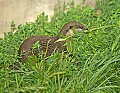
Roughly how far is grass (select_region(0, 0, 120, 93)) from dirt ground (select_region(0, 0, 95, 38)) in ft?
0.35

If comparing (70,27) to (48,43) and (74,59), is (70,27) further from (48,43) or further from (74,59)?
(74,59)

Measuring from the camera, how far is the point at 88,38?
5.45 metres

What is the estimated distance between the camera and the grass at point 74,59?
4.30m

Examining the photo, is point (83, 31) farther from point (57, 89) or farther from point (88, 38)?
point (57, 89)

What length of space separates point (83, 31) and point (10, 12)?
147 cm

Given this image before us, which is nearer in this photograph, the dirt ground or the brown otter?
the brown otter

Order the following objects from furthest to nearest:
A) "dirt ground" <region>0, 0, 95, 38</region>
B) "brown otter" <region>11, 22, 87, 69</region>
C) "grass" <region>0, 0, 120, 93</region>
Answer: "dirt ground" <region>0, 0, 95, 38</region> < "brown otter" <region>11, 22, 87, 69</region> < "grass" <region>0, 0, 120, 93</region>

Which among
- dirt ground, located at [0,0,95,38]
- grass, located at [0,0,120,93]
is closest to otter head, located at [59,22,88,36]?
grass, located at [0,0,120,93]

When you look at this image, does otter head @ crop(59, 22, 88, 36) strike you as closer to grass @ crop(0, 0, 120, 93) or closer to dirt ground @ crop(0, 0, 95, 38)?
grass @ crop(0, 0, 120, 93)

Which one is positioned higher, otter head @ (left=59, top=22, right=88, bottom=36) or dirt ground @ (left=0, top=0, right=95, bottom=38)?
dirt ground @ (left=0, top=0, right=95, bottom=38)

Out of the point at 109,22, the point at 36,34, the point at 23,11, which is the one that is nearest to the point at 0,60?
the point at 36,34

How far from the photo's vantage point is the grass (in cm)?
430

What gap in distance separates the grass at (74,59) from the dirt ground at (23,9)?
11cm

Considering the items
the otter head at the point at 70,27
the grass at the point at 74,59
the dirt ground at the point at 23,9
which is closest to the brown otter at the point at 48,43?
the otter head at the point at 70,27
